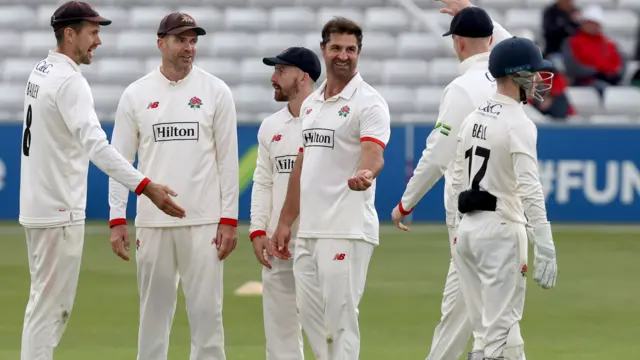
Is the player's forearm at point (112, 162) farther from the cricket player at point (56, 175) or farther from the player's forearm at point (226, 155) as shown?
the player's forearm at point (226, 155)

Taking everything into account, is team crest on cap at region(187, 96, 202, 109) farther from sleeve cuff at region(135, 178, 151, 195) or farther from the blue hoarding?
the blue hoarding

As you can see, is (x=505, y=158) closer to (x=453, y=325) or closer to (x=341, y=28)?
(x=341, y=28)

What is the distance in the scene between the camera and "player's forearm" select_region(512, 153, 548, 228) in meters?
7.38

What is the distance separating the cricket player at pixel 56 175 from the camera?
8.16 meters

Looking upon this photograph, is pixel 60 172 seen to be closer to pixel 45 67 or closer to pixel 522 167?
pixel 45 67

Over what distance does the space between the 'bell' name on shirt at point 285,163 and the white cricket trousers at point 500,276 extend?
4.89ft

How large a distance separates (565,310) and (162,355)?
5.09 metres

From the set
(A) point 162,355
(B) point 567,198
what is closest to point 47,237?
(A) point 162,355

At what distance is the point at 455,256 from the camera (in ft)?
27.1

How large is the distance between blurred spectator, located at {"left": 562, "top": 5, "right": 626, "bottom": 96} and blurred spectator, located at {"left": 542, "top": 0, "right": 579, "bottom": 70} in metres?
0.15

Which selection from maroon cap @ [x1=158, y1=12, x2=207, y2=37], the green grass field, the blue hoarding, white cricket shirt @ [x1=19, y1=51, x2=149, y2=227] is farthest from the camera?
the blue hoarding

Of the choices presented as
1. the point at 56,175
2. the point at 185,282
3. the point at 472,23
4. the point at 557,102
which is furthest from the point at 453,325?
the point at 557,102

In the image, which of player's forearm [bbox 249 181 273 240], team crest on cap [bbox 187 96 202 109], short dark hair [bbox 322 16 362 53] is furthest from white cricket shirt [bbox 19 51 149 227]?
short dark hair [bbox 322 16 362 53]

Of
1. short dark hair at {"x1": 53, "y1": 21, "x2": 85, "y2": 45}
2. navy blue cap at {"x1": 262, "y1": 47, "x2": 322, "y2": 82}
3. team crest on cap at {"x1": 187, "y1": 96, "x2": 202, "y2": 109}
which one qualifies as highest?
short dark hair at {"x1": 53, "y1": 21, "x2": 85, "y2": 45}
